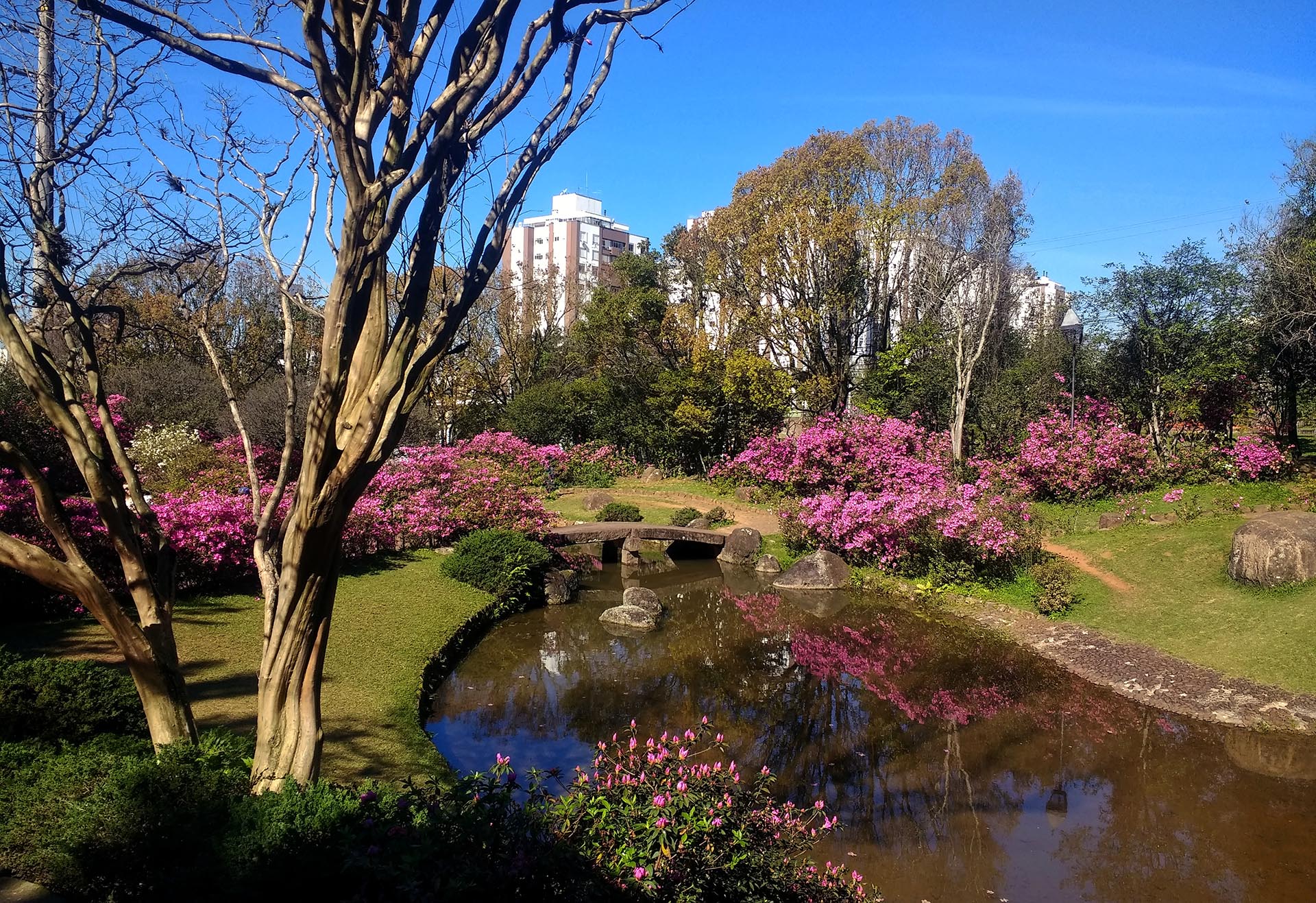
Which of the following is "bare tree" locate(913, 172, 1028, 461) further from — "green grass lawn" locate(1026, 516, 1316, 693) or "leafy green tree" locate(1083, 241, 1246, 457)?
"green grass lawn" locate(1026, 516, 1316, 693)

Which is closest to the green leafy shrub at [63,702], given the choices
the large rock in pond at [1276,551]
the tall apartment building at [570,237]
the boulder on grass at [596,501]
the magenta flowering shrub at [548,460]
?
the magenta flowering shrub at [548,460]

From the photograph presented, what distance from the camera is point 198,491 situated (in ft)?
35.3

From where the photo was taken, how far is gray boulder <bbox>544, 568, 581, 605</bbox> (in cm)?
1286

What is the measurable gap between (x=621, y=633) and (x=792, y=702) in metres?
3.28

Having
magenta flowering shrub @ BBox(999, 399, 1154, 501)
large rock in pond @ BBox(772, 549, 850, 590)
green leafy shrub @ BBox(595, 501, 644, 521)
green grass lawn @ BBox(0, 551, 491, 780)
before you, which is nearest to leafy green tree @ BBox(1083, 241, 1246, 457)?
magenta flowering shrub @ BBox(999, 399, 1154, 501)

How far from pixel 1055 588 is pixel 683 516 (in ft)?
28.6

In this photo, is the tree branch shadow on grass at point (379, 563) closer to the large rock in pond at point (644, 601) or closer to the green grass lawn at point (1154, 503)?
the large rock in pond at point (644, 601)

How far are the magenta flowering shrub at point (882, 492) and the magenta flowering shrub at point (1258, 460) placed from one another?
4050 millimetres

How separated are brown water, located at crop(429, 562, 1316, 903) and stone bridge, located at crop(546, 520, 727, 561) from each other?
12.1 ft

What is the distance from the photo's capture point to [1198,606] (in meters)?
10.2

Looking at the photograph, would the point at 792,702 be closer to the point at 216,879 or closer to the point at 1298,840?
the point at 1298,840

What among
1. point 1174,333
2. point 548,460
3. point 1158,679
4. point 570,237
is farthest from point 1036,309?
point 570,237

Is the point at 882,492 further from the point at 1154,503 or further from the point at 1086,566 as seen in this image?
the point at 1154,503

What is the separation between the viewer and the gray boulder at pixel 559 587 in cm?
1286
